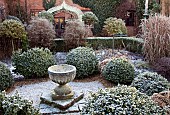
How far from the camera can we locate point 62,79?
646 cm

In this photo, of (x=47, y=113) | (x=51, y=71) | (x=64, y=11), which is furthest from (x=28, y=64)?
(x=64, y=11)

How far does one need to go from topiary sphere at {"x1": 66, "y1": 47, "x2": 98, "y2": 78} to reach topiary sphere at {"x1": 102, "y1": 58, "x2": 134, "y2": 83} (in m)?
0.71

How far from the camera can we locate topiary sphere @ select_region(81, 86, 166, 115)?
4.51 m

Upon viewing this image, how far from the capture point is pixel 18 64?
324 inches

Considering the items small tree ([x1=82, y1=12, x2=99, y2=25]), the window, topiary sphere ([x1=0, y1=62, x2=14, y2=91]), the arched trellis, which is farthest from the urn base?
the window

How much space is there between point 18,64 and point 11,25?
9.43ft

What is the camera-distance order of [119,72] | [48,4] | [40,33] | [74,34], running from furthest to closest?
[48,4] → [74,34] → [40,33] → [119,72]

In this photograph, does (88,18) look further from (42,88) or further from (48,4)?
(42,88)

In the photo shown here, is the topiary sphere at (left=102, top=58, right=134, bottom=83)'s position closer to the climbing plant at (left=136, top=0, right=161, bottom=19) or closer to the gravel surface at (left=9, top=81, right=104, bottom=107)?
the gravel surface at (left=9, top=81, right=104, bottom=107)

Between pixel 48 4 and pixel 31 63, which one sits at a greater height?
pixel 48 4

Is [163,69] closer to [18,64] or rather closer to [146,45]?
[146,45]

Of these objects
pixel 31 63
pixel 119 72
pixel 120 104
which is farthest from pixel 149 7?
pixel 120 104

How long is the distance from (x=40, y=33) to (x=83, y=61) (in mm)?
3197

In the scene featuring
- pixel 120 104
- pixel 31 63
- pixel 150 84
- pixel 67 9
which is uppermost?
pixel 67 9
